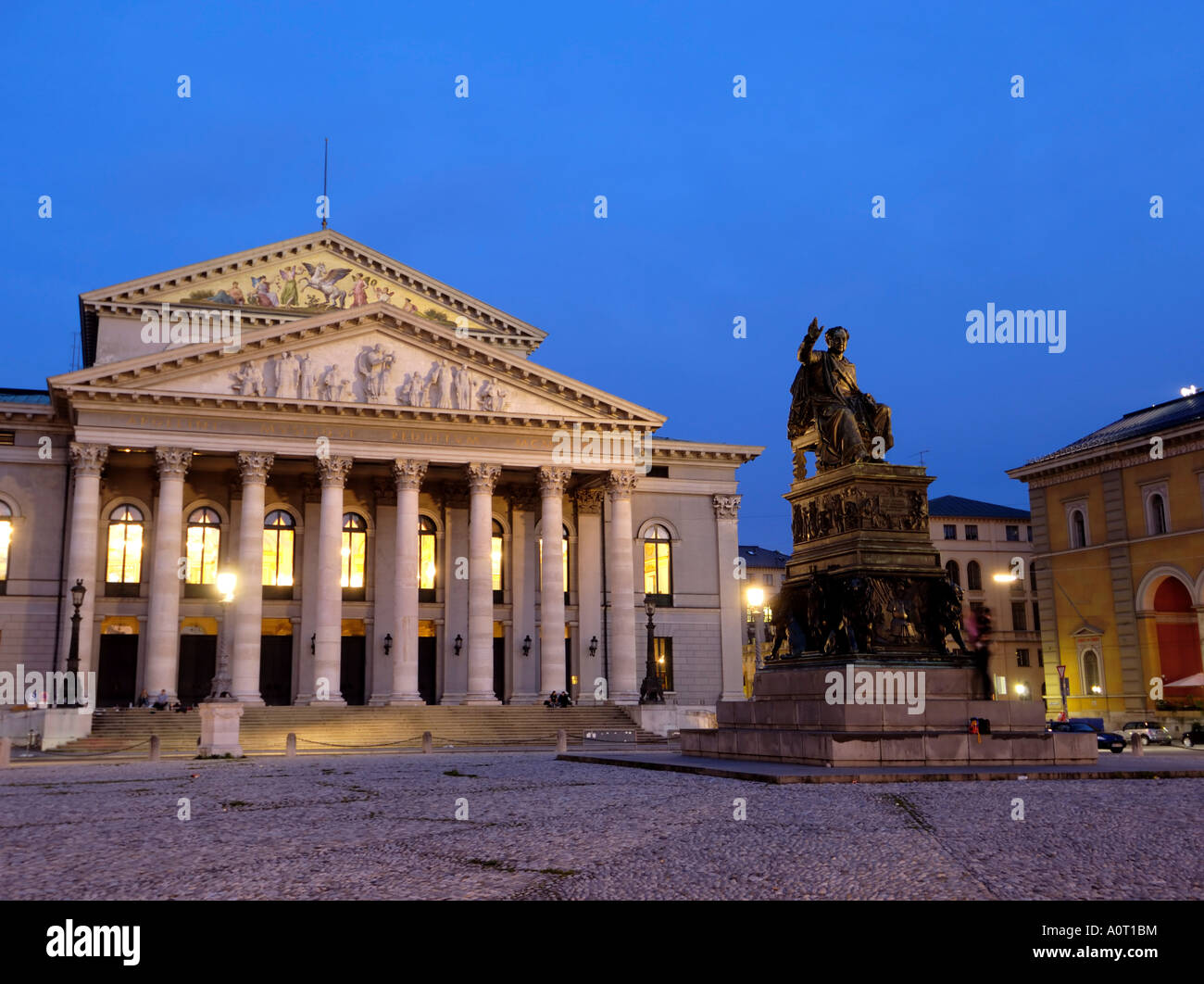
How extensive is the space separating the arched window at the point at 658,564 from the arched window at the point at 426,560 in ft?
33.1

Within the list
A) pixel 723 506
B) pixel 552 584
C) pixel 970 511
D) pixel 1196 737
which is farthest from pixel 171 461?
pixel 970 511

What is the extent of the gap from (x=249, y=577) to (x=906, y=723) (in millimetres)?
31646

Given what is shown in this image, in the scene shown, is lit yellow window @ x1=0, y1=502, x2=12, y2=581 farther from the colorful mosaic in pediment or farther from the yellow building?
the yellow building

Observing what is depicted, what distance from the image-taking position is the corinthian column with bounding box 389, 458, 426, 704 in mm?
43500

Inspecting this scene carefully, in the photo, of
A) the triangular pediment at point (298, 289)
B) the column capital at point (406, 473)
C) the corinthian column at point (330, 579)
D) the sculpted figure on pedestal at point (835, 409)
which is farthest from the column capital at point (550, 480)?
the sculpted figure on pedestal at point (835, 409)

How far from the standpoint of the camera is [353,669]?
4919 centimetres

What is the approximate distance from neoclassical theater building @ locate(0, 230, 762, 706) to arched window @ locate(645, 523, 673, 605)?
0.29 feet

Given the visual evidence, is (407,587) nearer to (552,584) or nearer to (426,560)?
(552,584)

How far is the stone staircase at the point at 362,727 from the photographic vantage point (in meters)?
36.2

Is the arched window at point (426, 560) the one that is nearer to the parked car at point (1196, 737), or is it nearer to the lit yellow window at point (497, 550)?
the lit yellow window at point (497, 550)

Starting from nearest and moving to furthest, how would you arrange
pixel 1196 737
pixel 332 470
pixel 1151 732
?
pixel 1196 737 < pixel 1151 732 < pixel 332 470

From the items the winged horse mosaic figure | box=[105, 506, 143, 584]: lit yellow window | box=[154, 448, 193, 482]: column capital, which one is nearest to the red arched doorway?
the winged horse mosaic figure

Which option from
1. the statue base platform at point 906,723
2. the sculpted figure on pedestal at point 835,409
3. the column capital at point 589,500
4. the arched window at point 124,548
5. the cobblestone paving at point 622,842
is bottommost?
the cobblestone paving at point 622,842

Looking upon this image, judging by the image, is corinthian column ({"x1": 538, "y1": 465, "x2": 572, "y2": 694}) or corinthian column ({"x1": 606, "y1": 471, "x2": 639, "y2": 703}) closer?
corinthian column ({"x1": 538, "y1": 465, "x2": 572, "y2": 694})
